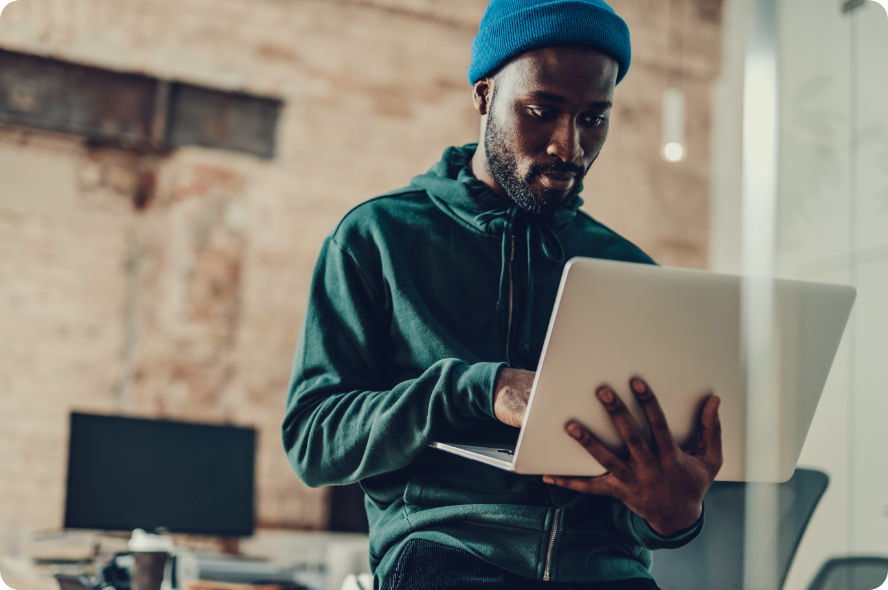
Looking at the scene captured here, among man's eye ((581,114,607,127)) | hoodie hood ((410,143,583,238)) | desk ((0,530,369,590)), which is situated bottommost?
desk ((0,530,369,590))

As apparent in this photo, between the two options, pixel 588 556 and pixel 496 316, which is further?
pixel 496 316

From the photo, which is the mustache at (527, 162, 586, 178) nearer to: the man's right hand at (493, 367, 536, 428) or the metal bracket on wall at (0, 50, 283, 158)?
the man's right hand at (493, 367, 536, 428)

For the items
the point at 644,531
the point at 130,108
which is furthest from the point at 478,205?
the point at 130,108

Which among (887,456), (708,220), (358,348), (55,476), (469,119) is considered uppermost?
(469,119)

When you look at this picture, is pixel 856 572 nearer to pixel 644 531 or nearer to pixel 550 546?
pixel 644 531

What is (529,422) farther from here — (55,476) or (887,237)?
→ (55,476)

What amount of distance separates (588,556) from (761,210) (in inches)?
19.8

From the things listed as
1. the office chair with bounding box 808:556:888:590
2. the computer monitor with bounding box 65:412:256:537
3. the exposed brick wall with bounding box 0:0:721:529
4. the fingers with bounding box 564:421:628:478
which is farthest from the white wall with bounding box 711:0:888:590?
the exposed brick wall with bounding box 0:0:721:529

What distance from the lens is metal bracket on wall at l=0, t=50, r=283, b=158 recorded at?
5.05 meters

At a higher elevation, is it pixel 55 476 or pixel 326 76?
pixel 326 76

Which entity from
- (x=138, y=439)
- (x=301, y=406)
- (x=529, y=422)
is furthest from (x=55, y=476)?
(x=529, y=422)

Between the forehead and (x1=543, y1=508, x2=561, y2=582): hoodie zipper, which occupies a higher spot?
the forehead

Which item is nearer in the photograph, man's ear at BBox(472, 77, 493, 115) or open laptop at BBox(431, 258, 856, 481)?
open laptop at BBox(431, 258, 856, 481)

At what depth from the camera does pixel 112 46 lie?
17.1 ft
